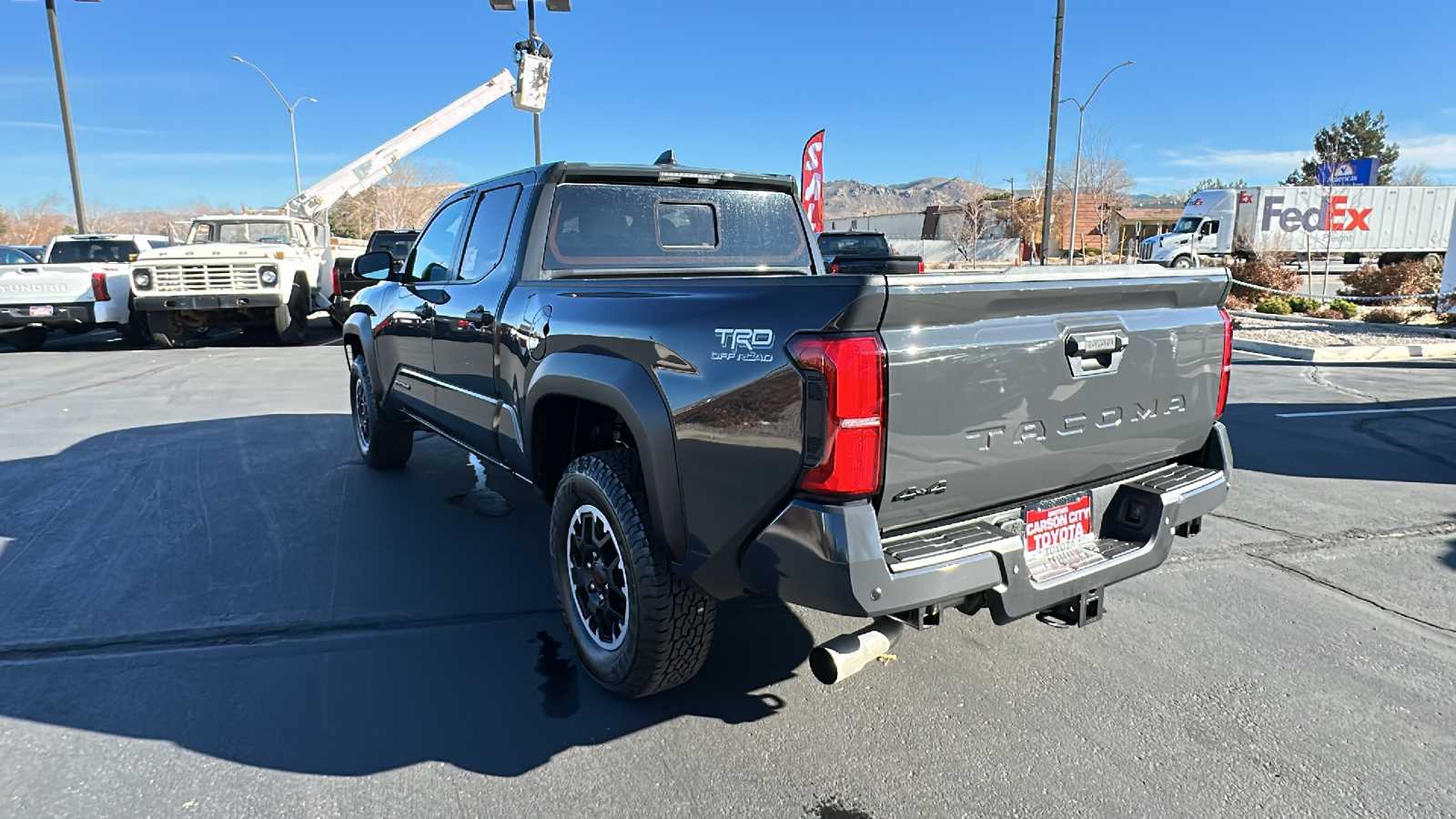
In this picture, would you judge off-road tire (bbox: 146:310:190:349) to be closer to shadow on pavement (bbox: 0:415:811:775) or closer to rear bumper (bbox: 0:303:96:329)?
rear bumper (bbox: 0:303:96:329)

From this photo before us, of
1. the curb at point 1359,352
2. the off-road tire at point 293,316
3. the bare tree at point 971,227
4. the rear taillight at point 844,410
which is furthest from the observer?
the bare tree at point 971,227

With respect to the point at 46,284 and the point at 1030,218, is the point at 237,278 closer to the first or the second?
the point at 46,284

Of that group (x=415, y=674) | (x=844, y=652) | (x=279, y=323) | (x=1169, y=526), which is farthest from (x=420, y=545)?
(x=279, y=323)

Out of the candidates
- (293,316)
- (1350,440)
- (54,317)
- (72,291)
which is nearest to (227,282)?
(293,316)

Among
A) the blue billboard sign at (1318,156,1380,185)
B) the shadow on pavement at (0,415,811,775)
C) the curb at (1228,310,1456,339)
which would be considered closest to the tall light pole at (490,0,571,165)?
the shadow on pavement at (0,415,811,775)

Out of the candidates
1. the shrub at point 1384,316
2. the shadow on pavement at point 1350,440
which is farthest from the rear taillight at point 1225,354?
the shrub at point 1384,316

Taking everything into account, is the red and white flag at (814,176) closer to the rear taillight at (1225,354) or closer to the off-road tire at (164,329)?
the off-road tire at (164,329)

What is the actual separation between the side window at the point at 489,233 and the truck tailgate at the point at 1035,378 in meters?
2.45

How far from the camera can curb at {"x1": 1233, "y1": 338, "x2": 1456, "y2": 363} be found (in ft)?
39.3

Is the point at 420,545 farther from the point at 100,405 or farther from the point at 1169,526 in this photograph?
the point at 100,405

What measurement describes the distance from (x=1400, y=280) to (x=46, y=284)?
25588mm

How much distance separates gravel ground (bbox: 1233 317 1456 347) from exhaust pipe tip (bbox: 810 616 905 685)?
1216cm

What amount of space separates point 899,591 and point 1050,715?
1.11 meters

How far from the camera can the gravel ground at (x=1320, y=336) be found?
13.0m
